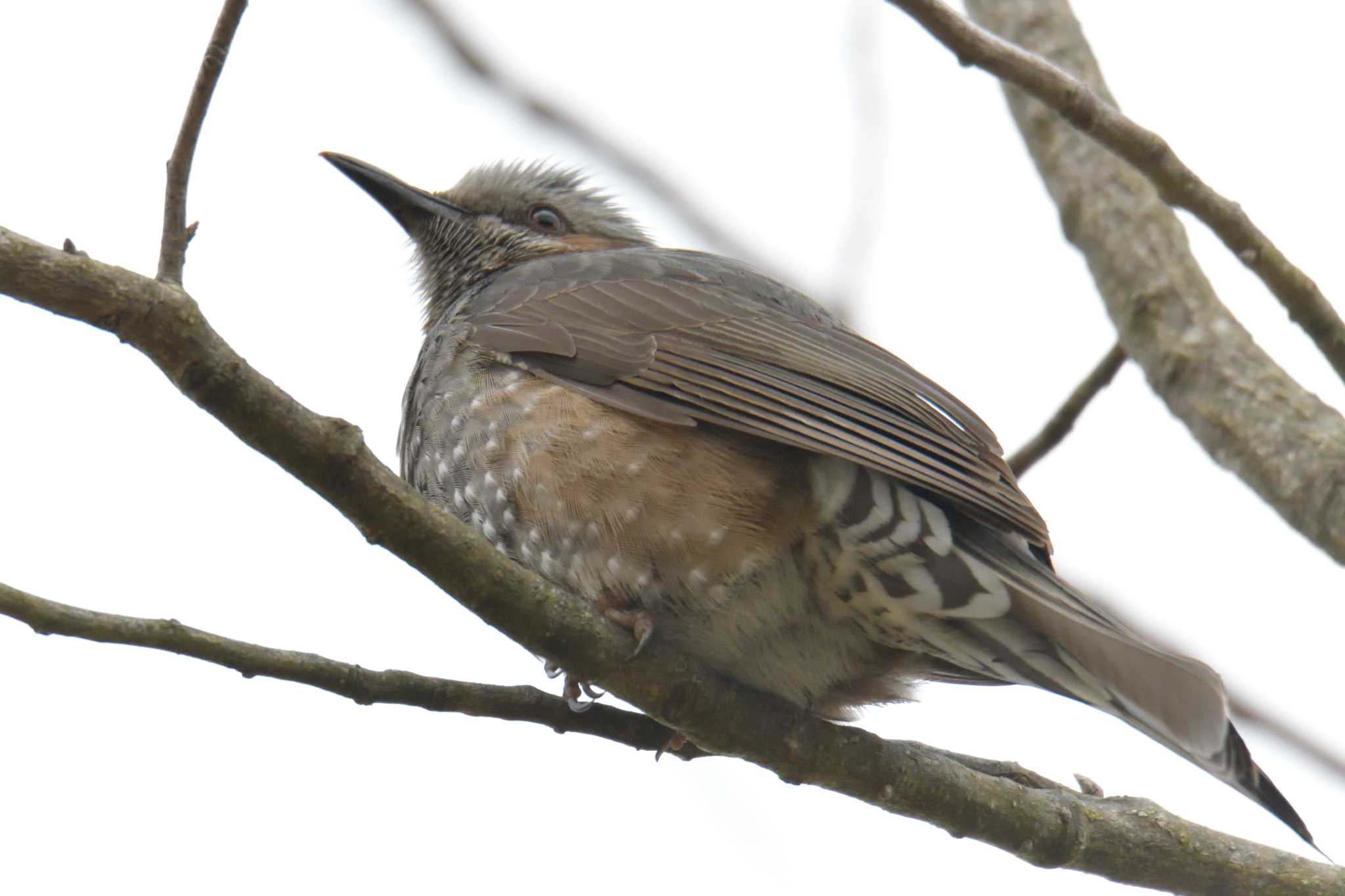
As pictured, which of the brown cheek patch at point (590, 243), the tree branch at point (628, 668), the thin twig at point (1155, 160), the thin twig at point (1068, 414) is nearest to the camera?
the tree branch at point (628, 668)

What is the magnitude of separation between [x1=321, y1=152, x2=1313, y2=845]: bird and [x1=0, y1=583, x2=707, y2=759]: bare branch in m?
0.21

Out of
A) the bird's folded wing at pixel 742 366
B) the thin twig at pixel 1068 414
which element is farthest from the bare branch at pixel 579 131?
the thin twig at pixel 1068 414

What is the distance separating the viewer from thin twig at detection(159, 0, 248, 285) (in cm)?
275

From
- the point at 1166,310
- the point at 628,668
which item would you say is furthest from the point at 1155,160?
the point at 628,668

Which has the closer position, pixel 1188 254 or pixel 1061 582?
pixel 1061 582

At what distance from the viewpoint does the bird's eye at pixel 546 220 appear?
19.0 feet

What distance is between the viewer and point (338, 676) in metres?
3.04

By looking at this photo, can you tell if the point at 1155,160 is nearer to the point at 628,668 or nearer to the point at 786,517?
the point at 786,517

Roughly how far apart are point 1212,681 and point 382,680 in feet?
6.00

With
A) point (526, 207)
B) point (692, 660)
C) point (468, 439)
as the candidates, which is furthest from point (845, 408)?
point (526, 207)

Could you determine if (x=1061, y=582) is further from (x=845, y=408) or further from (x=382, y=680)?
(x=382, y=680)

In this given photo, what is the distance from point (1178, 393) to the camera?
4578 millimetres

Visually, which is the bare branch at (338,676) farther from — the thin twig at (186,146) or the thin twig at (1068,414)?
the thin twig at (1068,414)

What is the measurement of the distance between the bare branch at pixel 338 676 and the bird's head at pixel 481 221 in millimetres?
2242
